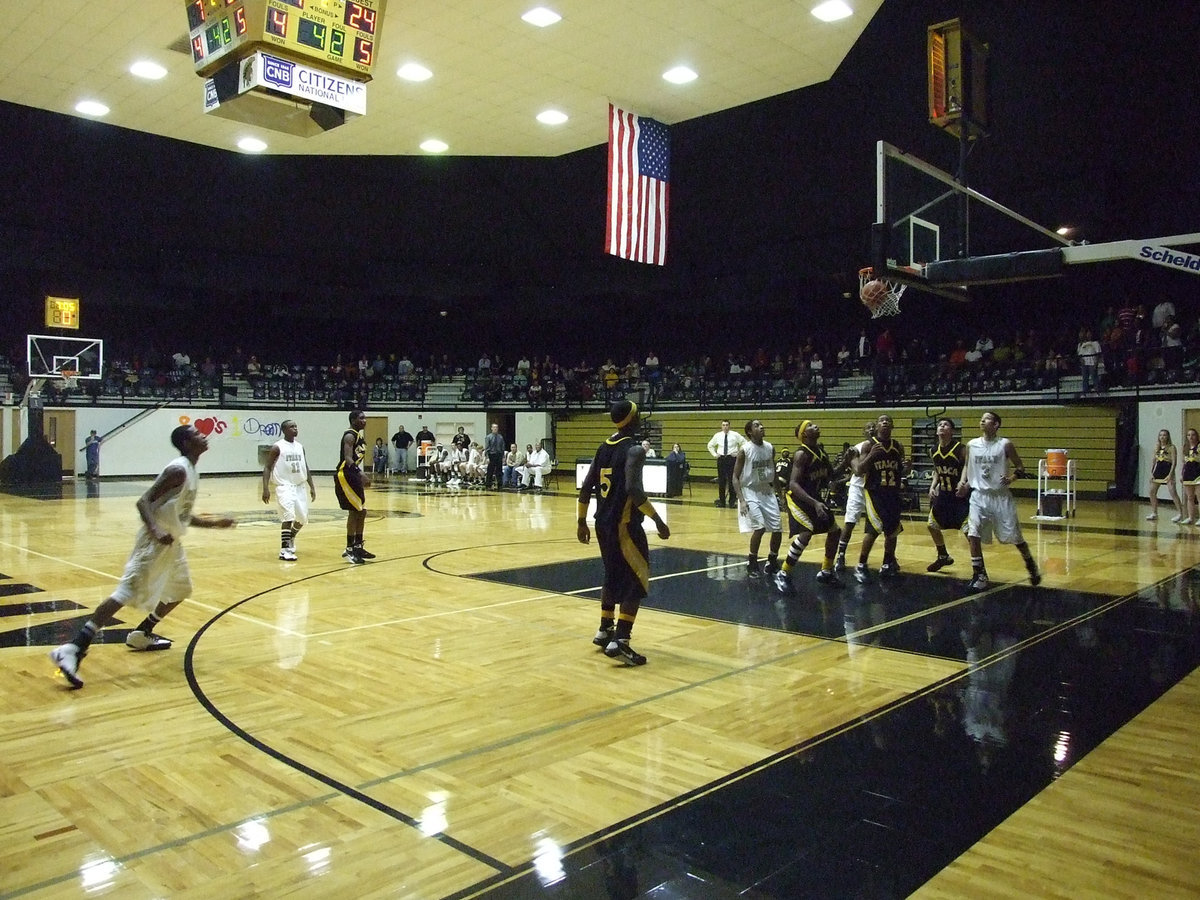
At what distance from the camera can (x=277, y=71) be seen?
9266 mm

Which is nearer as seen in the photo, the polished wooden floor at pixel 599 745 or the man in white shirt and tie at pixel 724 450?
the polished wooden floor at pixel 599 745

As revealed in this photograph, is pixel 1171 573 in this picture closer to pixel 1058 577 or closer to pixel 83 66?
pixel 1058 577

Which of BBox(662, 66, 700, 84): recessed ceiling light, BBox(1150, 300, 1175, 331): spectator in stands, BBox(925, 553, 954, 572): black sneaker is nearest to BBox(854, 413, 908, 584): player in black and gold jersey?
BBox(925, 553, 954, 572): black sneaker

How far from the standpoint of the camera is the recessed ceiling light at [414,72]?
13680 mm

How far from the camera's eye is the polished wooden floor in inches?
120

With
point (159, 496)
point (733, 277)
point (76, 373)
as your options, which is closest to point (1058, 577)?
point (159, 496)

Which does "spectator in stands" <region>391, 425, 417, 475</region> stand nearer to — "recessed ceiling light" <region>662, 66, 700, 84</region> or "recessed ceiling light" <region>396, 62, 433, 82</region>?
"recessed ceiling light" <region>396, 62, 433, 82</region>

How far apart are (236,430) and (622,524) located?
27268 mm

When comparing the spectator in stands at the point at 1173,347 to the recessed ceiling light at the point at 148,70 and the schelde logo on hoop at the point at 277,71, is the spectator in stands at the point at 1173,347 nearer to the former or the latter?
the schelde logo on hoop at the point at 277,71

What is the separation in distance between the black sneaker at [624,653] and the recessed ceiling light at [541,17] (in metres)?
9.24

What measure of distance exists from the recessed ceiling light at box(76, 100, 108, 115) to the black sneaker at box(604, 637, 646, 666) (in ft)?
48.9

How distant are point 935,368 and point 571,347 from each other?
1401cm

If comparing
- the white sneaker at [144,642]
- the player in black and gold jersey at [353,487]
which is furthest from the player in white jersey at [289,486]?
the white sneaker at [144,642]

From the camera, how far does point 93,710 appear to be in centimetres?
480
